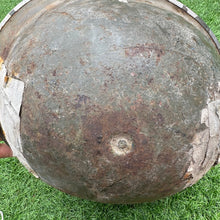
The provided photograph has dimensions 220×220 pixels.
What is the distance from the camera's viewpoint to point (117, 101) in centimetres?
115

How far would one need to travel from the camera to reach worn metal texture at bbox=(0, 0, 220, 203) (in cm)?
116

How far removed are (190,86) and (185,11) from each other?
546mm

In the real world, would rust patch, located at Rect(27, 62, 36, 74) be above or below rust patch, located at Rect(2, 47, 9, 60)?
above

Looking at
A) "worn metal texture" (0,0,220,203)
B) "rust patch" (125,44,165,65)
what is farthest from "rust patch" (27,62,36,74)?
"rust patch" (125,44,165,65)

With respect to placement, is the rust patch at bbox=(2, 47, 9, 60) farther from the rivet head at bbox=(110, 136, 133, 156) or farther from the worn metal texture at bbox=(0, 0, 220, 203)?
the rivet head at bbox=(110, 136, 133, 156)

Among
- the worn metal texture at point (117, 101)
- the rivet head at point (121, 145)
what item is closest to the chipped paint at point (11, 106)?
the worn metal texture at point (117, 101)

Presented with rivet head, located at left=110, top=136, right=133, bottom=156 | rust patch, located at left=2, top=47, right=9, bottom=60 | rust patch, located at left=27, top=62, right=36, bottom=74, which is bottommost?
rivet head, located at left=110, top=136, right=133, bottom=156

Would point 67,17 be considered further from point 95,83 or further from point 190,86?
point 190,86

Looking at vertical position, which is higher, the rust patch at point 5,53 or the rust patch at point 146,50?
the rust patch at point 146,50

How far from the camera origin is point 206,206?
6.79 feet

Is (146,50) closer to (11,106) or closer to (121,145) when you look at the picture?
(121,145)

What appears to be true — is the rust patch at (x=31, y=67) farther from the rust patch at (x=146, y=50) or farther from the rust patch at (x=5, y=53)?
the rust patch at (x=146, y=50)

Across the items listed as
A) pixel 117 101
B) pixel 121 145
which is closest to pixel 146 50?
pixel 117 101

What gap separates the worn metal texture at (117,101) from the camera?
1161mm
